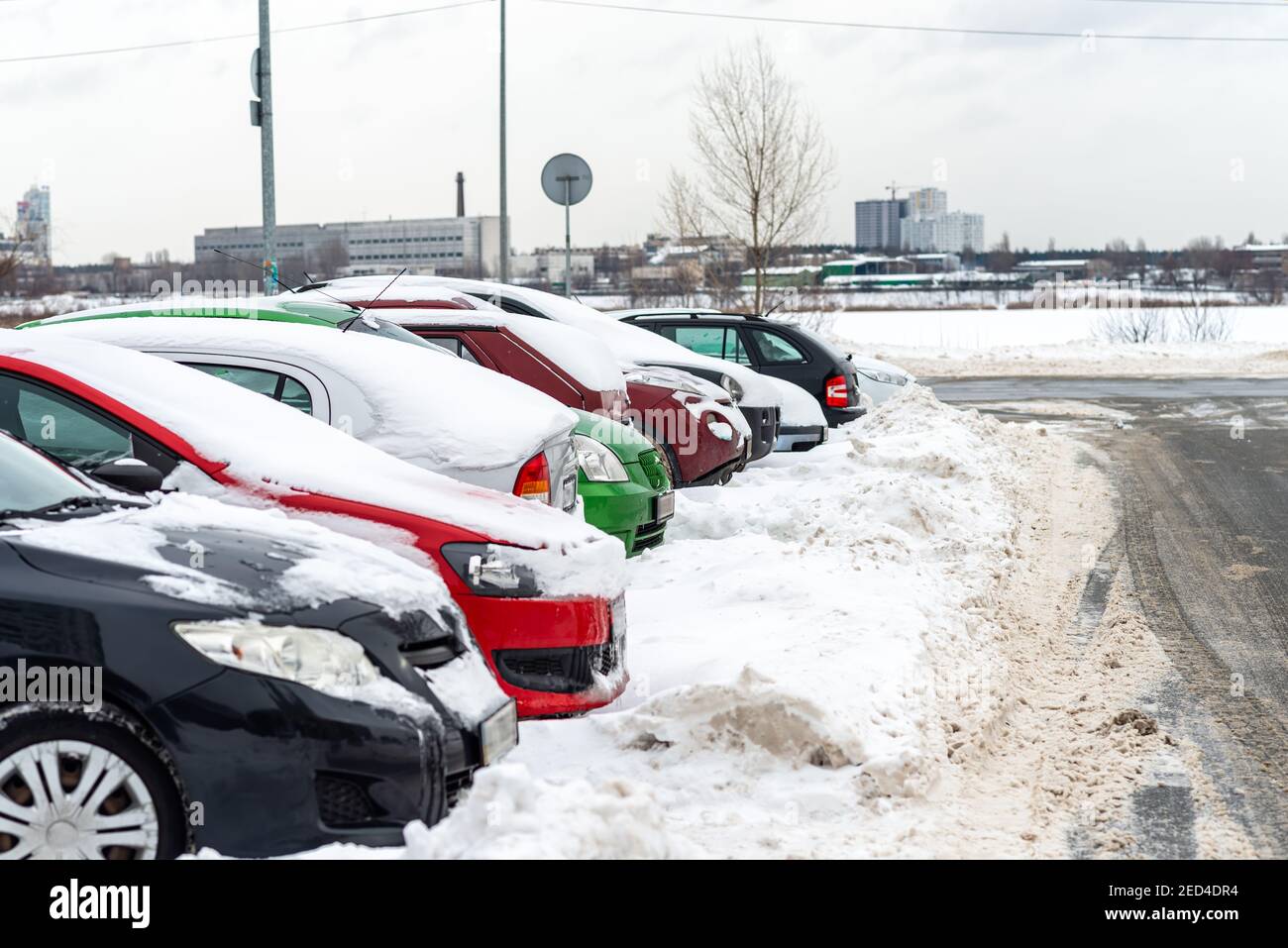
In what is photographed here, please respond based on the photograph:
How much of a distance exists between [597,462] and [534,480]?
1.75 m

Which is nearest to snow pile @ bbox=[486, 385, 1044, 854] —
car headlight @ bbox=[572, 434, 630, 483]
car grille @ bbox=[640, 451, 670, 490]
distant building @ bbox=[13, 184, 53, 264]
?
car grille @ bbox=[640, 451, 670, 490]

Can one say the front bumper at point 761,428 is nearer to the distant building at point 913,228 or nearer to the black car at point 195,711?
the black car at point 195,711

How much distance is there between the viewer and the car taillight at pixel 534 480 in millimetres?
5801

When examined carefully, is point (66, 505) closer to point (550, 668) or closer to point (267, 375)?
point (550, 668)

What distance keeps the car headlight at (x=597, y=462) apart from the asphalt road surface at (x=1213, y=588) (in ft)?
9.24

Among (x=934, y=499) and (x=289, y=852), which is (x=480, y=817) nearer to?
(x=289, y=852)

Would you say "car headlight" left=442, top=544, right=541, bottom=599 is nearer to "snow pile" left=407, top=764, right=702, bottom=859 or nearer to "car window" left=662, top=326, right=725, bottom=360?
"snow pile" left=407, top=764, right=702, bottom=859

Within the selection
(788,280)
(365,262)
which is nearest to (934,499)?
(788,280)

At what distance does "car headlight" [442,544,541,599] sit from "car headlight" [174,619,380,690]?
1027mm

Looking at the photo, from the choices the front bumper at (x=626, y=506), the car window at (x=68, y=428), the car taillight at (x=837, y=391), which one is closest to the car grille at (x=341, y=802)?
the car window at (x=68, y=428)

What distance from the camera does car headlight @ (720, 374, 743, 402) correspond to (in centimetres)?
1222

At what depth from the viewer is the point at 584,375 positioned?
28.2 feet

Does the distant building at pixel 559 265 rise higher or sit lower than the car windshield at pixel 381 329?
higher

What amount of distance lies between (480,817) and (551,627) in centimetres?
132
